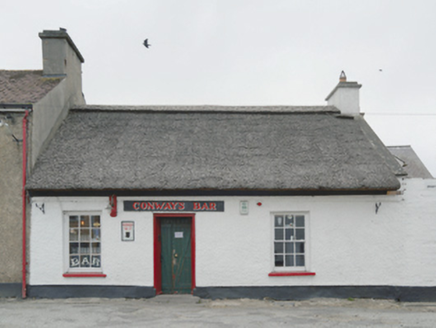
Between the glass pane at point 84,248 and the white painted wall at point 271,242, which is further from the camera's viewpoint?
the glass pane at point 84,248

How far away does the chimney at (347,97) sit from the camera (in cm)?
1312

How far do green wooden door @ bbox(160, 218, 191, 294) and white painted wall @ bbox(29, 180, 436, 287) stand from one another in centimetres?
44

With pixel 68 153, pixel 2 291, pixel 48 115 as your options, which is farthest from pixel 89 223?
pixel 48 115

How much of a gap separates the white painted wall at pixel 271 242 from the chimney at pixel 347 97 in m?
3.72

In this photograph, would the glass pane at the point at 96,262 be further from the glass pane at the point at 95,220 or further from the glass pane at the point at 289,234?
the glass pane at the point at 289,234

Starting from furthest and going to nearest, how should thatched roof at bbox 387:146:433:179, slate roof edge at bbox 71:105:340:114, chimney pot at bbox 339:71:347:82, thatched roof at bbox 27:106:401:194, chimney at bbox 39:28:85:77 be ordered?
thatched roof at bbox 387:146:433:179
chimney pot at bbox 339:71:347:82
slate roof edge at bbox 71:105:340:114
chimney at bbox 39:28:85:77
thatched roof at bbox 27:106:401:194

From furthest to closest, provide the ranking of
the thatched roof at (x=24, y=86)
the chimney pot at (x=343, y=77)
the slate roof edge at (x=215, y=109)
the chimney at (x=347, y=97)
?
the chimney pot at (x=343, y=77), the chimney at (x=347, y=97), the slate roof edge at (x=215, y=109), the thatched roof at (x=24, y=86)

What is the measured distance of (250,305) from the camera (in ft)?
31.4

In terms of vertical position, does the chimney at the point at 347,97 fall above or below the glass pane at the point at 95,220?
above

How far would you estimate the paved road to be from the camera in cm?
804

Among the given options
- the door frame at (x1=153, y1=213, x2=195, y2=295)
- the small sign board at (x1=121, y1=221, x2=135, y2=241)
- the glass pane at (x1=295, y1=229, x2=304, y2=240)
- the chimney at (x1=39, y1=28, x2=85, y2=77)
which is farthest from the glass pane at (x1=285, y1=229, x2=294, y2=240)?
the chimney at (x1=39, y1=28, x2=85, y2=77)

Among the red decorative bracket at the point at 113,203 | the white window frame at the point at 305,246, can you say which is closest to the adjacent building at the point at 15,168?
the red decorative bracket at the point at 113,203

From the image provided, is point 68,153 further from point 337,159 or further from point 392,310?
point 392,310

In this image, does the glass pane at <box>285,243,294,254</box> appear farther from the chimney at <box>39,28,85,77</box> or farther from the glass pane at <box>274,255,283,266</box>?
the chimney at <box>39,28,85,77</box>
